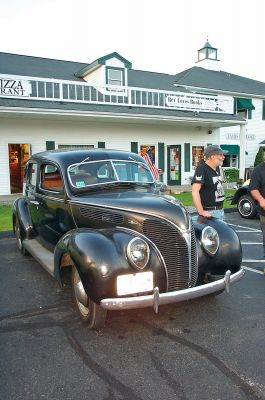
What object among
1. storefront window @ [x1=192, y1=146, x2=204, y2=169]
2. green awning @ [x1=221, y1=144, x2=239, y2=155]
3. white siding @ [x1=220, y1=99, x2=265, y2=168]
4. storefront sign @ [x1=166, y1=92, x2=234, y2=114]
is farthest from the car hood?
white siding @ [x1=220, y1=99, x2=265, y2=168]

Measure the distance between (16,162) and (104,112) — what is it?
436 cm

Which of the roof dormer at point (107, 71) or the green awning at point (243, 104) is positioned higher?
the roof dormer at point (107, 71)

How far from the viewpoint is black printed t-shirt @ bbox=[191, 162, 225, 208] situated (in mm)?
4797

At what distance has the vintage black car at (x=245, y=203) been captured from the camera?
957 centimetres

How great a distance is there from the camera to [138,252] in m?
3.20

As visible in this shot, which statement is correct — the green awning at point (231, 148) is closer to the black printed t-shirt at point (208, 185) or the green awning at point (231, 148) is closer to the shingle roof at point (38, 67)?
the shingle roof at point (38, 67)

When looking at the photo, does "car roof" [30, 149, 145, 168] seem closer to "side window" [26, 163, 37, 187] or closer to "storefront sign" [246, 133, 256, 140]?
"side window" [26, 163, 37, 187]

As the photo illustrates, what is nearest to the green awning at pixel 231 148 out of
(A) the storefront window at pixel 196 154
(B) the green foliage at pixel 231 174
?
(B) the green foliage at pixel 231 174

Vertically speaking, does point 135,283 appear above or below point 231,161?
below

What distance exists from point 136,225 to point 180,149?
1544 cm

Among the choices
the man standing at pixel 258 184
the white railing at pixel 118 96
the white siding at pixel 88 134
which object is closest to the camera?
the man standing at pixel 258 184

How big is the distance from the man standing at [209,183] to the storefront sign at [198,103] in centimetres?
1200

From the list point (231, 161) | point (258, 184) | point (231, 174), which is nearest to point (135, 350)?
point (258, 184)

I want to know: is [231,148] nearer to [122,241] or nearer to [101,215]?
[101,215]
